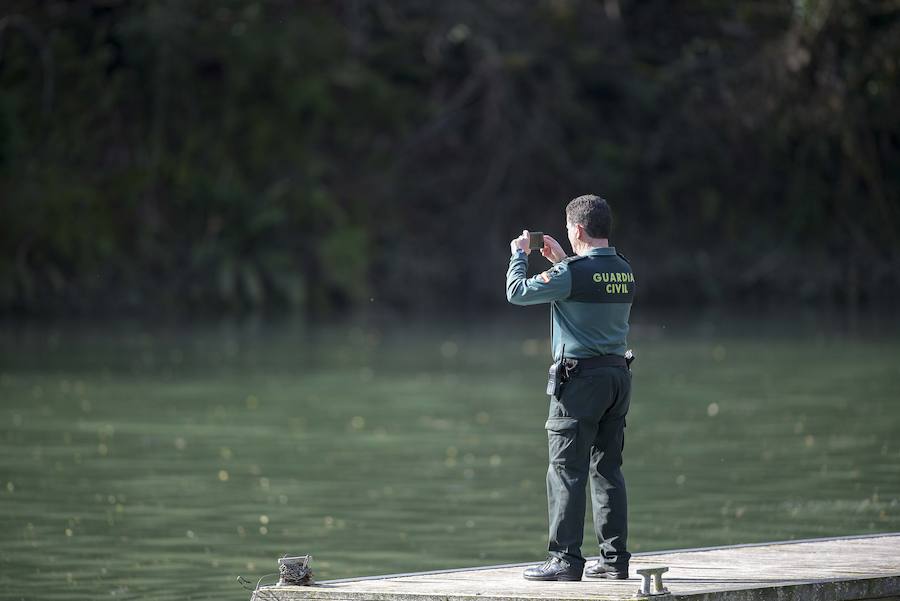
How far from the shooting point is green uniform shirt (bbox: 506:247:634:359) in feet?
22.7

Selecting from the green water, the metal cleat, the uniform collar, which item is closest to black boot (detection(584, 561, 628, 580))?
the metal cleat

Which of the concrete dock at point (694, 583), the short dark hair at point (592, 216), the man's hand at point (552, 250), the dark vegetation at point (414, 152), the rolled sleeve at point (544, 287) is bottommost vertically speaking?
the concrete dock at point (694, 583)

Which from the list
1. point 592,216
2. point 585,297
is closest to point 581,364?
point 585,297

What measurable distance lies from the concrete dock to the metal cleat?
0.04 meters

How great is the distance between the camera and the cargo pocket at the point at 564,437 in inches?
273

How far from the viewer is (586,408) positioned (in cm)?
691

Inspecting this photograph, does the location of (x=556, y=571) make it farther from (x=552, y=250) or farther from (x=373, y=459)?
(x=373, y=459)

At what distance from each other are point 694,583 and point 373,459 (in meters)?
7.08

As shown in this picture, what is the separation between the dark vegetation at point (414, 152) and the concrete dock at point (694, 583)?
28659mm

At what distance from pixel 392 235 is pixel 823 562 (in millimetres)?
35042

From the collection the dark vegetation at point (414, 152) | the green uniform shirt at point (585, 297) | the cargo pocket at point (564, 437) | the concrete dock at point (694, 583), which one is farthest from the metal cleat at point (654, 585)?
the dark vegetation at point (414, 152)

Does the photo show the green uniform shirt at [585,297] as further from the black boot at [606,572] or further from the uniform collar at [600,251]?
the black boot at [606,572]

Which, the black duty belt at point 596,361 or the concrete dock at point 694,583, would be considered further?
the black duty belt at point 596,361

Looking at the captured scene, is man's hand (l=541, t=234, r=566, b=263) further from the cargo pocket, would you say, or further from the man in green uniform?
the cargo pocket
